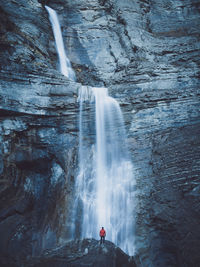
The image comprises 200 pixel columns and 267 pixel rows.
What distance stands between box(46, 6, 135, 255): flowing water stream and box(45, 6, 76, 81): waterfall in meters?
4.41

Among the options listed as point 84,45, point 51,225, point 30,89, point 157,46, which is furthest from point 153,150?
point 84,45

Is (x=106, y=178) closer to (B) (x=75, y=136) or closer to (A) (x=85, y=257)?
(B) (x=75, y=136)

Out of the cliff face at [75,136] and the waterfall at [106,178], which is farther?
the waterfall at [106,178]

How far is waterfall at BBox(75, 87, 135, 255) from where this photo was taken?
10.9m

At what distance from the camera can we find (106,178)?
12633 millimetres

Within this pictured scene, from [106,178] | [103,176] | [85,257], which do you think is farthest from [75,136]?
[85,257]

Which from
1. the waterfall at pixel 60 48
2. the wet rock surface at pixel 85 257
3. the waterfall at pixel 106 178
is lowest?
the wet rock surface at pixel 85 257

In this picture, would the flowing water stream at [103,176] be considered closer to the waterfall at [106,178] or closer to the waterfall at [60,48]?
the waterfall at [106,178]

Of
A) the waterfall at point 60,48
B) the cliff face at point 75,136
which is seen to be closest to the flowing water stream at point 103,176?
the cliff face at point 75,136

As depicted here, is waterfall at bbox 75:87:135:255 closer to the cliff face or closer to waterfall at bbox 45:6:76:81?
the cliff face

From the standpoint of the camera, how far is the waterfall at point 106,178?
10945 millimetres

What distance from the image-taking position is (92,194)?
12008 mm

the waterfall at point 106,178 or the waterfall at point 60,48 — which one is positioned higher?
the waterfall at point 60,48

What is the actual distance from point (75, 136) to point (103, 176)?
3197 millimetres
